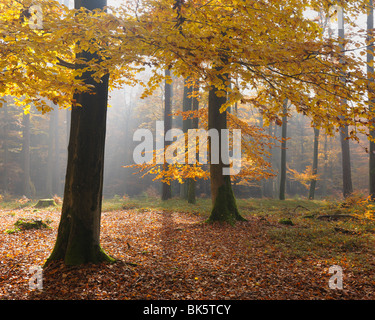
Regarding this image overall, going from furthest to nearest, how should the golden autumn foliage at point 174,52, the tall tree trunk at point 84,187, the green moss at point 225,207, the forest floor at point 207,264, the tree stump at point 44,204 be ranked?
1. the tree stump at point 44,204
2. the green moss at point 225,207
3. the tall tree trunk at point 84,187
4. the forest floor at point 207,264
5. the golden autumn foliage at point 174,52

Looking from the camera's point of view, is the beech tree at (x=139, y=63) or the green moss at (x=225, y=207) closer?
the beech tree at (x=139, y=63)

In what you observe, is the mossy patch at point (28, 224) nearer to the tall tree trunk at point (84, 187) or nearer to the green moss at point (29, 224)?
the green moss at point (29, 224)

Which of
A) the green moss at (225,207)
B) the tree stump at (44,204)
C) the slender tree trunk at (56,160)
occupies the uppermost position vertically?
the slender tree trunk at (56,160)

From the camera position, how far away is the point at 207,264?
548 cm

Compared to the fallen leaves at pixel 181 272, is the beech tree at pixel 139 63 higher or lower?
higher

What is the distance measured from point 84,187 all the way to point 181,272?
93.4 inches

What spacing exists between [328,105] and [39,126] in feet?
99.1

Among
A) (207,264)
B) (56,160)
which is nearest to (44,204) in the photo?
(207,264)

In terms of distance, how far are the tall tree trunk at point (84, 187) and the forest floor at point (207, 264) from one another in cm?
29

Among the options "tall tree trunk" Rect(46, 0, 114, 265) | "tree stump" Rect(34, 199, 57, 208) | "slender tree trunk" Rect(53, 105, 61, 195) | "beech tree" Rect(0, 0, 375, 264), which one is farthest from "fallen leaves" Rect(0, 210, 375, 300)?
"slender tree trunk" Rect(53, 105, 61, 195)

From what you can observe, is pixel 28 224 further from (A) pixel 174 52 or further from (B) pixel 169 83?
(A) pixel 174 52

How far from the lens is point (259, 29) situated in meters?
5.35

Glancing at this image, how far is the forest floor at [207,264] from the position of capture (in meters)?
4.25

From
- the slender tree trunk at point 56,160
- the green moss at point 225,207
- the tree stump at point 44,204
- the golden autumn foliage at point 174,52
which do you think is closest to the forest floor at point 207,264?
the green moss at point 225,207
